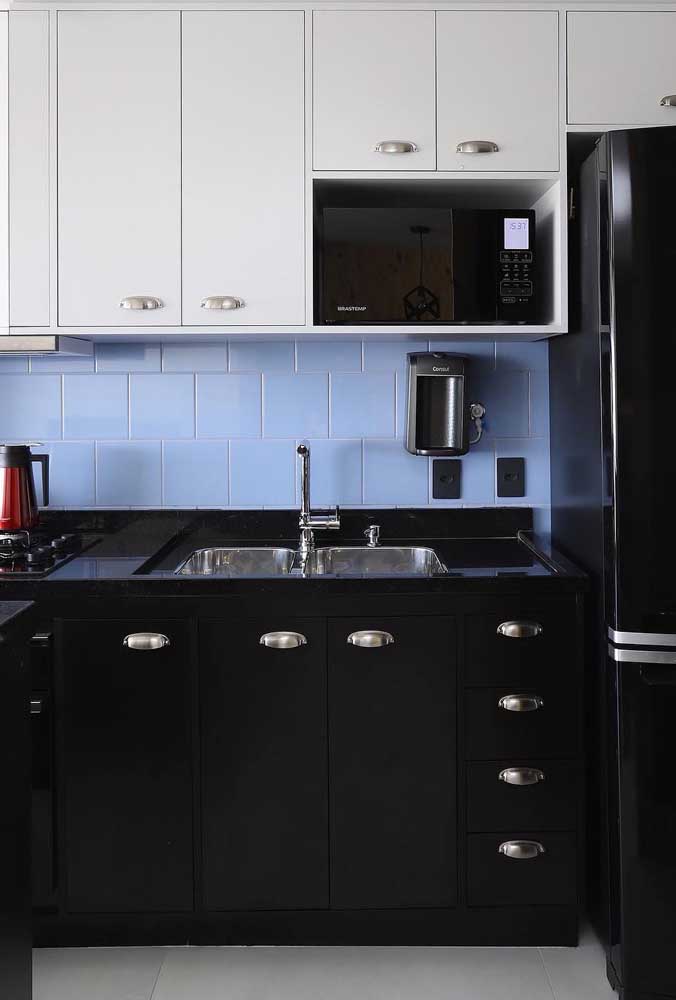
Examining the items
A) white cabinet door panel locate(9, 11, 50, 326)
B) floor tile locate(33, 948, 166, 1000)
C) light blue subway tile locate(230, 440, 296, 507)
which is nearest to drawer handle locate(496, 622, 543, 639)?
light blue subway tile locate(230, 440, 296, 507)

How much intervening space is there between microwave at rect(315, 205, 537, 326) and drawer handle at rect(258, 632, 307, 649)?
776 mm

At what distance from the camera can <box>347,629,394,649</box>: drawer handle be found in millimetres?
2113

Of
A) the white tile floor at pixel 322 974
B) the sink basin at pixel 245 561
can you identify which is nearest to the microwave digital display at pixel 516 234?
the sink basin at pixel 245 561

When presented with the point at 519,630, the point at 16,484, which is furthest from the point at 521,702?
the point at 16,484

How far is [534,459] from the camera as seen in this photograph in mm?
2701

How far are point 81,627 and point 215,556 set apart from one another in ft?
1.78

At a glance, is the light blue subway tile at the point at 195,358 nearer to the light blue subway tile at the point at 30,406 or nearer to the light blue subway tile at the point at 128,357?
the light blue subway tile at the point at 128,357

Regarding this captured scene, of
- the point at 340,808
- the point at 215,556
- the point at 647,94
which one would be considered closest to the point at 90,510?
the point at 215,556

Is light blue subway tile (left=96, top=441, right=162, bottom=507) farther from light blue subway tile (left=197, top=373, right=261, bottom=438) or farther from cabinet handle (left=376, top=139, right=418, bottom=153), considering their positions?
cabinet handle (left=376, top=139, right=418, bottom=153)

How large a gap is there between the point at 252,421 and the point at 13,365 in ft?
2.29

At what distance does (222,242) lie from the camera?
230 centimetres

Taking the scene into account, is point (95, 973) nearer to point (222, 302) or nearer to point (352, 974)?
point (352, 974)

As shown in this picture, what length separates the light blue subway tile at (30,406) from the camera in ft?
8.73

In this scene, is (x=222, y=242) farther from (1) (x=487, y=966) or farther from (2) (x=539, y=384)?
(1) (x=487, y=966)
